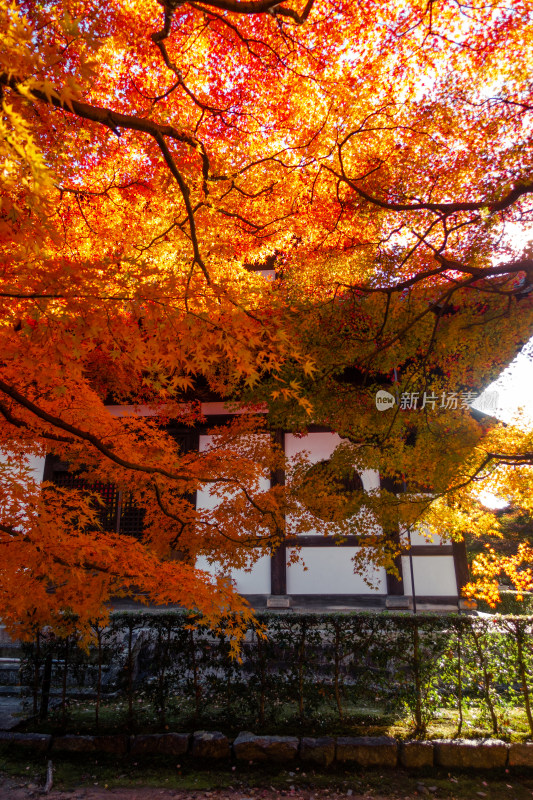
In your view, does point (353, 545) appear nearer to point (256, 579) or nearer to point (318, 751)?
point (256, 579)

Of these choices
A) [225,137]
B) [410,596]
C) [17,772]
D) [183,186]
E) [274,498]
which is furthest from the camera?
[410,596]

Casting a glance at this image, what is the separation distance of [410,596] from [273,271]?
24.1 ft

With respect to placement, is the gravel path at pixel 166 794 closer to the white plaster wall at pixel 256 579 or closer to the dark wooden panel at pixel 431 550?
the white plaster wall at pixel 256 579

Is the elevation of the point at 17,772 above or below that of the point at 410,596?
below

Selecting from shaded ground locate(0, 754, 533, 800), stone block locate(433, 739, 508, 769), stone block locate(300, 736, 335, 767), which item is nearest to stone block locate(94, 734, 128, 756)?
shaded ground locate(0, 754, 533, 800)

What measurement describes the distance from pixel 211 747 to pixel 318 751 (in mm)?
1168

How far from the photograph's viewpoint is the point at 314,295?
7.73m

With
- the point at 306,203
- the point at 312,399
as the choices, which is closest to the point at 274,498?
the point at 312,399

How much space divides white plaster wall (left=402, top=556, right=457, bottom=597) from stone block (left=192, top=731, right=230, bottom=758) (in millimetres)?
4805

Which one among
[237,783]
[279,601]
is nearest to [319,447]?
[279,601]

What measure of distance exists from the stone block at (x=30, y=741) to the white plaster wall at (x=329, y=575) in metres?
4.65

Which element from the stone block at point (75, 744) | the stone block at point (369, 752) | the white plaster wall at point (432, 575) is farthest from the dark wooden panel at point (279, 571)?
the stone block at point (75, 744)

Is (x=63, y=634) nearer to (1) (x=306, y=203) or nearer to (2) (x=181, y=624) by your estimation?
(2) (x=181, y=624)

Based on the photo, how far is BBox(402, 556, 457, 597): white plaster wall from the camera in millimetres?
8969
